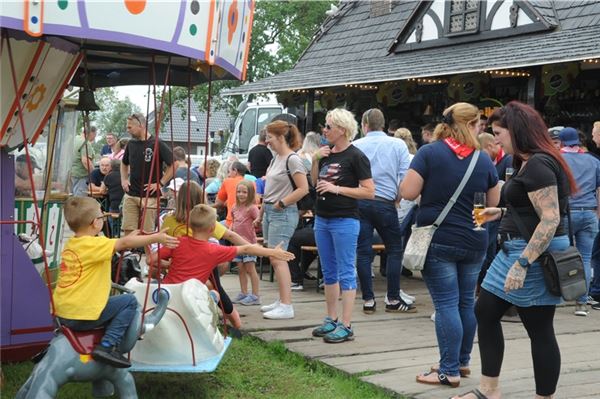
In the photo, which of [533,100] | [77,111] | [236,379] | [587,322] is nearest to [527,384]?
[236,379]

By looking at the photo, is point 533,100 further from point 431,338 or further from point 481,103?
Result: point 431,338

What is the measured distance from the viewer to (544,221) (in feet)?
14.2

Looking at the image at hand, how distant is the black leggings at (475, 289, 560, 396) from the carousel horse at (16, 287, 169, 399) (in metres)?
1.96

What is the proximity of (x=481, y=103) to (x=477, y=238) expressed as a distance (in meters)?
9.99

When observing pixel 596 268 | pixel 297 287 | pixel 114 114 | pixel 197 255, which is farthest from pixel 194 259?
pixel 114 114

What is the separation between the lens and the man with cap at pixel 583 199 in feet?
26.3

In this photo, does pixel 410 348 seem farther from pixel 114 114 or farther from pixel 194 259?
pixel 114 114

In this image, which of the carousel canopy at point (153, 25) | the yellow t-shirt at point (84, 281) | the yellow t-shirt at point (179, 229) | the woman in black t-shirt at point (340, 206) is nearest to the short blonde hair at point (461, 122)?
the woman in black t-shirt at point (340, 206)

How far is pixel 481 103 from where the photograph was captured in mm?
14727

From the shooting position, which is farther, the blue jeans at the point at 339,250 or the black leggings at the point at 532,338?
the blue jeans at the point at 339,250

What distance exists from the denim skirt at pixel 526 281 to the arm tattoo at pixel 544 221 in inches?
4.6

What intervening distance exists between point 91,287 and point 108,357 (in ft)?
1.28

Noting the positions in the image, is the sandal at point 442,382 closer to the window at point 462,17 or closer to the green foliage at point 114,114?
the window at point 462,17

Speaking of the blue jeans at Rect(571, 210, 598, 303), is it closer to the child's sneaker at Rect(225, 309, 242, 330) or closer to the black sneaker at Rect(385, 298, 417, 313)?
the black sneaker at Rect(385, 298, 417, 313)
